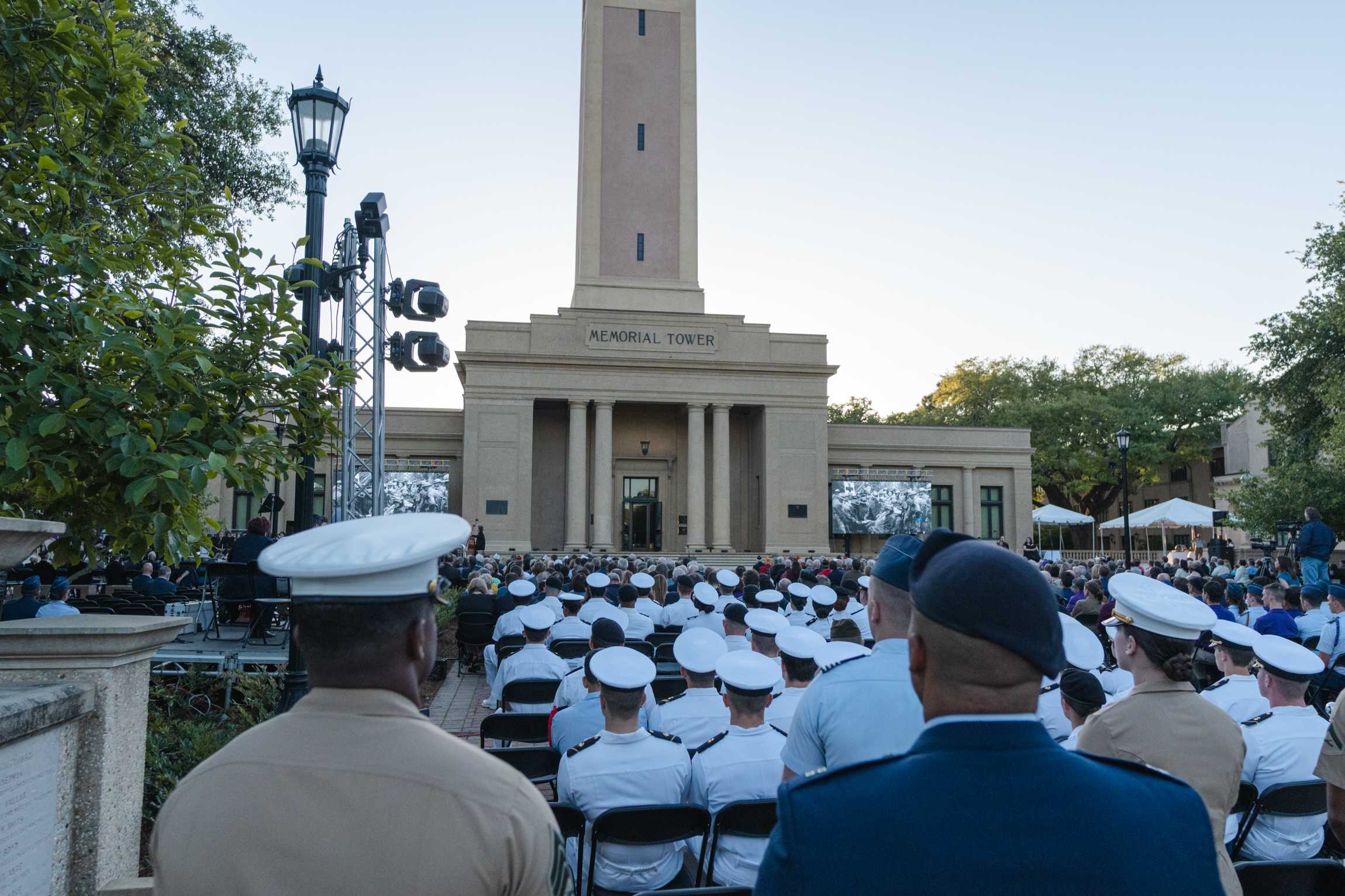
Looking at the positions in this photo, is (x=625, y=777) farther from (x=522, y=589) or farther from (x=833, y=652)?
(x=522, y=589)

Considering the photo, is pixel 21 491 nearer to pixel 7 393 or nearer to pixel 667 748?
pixel 7 393

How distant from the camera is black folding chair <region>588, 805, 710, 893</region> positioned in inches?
170

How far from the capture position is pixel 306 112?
8727 mm

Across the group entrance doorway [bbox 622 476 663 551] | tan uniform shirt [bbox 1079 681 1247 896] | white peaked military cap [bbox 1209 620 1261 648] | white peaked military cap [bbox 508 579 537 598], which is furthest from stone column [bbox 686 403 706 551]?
tan uniform shirt [bbox 1079 681 1247 896]

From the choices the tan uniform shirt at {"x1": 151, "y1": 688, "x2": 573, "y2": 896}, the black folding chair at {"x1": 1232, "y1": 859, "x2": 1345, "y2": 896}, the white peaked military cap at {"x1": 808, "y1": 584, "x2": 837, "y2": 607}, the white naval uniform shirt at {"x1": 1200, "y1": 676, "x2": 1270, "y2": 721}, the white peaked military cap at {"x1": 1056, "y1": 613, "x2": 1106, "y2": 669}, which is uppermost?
the tan uniform shirt at {"x1": 151, "y1": 688, "x2": 573, "y2": 896}

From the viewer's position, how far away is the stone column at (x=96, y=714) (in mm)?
3879

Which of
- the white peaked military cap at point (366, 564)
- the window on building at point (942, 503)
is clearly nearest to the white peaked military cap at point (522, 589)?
the white peaked military cap at point (366, 564)

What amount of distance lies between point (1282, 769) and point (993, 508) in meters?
42.8

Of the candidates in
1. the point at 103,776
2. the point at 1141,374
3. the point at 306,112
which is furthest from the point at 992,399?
the point at 103,776

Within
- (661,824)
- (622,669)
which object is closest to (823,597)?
(622,669)

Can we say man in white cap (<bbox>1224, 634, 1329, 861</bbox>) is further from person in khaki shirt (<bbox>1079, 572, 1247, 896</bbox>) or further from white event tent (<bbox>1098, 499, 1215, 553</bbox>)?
white event tent (<bbox>1098, 499, 1215, 553</bbox>)

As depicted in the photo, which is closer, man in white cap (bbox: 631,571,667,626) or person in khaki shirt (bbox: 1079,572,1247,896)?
person in khaki shirt (bbox: 1079,572,1247,896)

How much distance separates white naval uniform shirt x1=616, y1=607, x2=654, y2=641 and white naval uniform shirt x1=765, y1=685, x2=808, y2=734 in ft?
16.9

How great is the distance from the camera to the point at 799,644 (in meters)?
5.46
